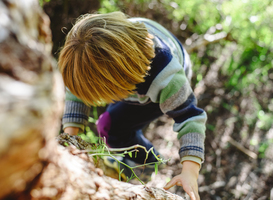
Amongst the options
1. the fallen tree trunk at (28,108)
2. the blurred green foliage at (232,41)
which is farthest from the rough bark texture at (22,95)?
the blurred green foliage at (232,41)

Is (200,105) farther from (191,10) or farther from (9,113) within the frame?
(9,113)

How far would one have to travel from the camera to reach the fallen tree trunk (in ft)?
0.95

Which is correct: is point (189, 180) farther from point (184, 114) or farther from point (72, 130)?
point (72, 130)

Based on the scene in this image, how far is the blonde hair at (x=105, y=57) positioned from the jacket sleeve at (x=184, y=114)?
18cm

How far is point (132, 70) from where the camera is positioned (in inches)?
41.1

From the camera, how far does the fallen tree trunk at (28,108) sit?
291 millimetres

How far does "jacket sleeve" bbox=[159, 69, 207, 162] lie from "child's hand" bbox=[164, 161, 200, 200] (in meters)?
0.06

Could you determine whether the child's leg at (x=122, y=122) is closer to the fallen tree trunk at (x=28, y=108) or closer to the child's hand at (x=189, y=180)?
the child's hand at (x=189, y=180)

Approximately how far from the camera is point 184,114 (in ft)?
3.79

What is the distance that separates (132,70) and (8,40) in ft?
2.40

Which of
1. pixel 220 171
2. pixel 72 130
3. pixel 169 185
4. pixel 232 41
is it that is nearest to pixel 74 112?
pixel 72 130

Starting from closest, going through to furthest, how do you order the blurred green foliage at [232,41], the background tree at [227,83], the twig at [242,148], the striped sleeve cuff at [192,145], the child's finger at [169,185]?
the child's finger at [169,185] < the striped sleeve cuff at [192,145] < the background tree at [227,83] < the twig at [242,148] < the blurred green foliage at [232,41]

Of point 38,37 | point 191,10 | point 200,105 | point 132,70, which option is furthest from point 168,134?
point 38,37

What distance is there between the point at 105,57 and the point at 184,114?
1.80 feet
